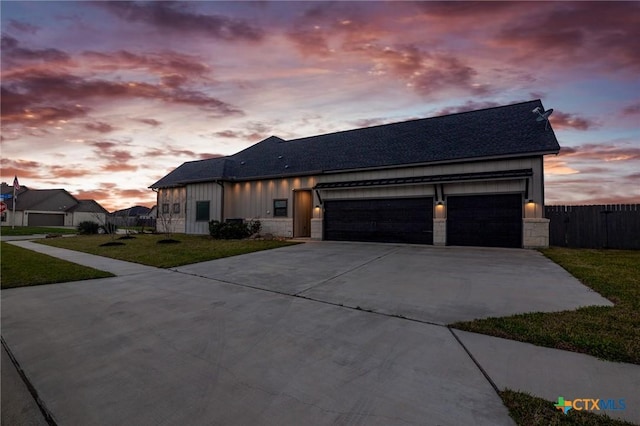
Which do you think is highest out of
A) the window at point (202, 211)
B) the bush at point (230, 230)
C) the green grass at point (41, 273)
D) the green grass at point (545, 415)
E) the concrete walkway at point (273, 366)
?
the window at point (202, 211)

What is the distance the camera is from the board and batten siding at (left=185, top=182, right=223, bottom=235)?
1992 cm

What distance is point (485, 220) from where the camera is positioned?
13.0 metres

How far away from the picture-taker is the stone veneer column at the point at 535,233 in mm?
11984

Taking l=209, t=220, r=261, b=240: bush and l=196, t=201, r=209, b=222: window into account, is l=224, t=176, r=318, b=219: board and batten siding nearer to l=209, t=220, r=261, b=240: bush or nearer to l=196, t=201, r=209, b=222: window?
A: l=196, t=201, r=209, b=222: window

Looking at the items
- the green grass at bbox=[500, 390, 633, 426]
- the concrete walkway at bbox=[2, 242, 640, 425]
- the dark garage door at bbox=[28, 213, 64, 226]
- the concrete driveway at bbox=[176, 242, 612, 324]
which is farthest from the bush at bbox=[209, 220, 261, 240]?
the dark garage door at bbox=[28, 213, 64, 226]

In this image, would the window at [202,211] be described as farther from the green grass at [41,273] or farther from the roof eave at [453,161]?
the green grass at [41,273]

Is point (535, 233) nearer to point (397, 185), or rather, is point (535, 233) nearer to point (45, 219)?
point (397, 185)

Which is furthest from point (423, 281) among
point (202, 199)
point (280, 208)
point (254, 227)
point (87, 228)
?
point (87, 228)

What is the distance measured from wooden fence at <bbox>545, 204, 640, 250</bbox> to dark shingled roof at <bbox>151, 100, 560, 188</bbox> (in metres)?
3.68

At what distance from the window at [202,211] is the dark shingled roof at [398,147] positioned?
181cm

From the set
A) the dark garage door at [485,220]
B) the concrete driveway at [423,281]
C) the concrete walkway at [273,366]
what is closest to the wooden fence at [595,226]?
the dark garage door at [485,220]

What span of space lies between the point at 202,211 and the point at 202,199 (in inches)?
34.9

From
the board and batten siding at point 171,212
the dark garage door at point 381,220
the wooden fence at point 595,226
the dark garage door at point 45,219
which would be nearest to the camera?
the wooden fence at point 595,226

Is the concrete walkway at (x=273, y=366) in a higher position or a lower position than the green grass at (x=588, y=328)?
lower
